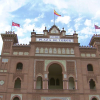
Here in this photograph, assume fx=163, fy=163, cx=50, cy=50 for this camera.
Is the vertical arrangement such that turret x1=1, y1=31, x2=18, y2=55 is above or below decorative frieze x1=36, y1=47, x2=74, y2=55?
above

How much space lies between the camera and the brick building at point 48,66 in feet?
98.8

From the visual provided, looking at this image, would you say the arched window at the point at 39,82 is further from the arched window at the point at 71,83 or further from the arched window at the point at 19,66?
the arched window at the point at 71,83

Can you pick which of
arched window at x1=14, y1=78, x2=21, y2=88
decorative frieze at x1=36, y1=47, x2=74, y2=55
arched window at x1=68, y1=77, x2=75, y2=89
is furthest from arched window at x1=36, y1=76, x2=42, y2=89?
arched window at x1=68, y1=77, x2=75, y2=89

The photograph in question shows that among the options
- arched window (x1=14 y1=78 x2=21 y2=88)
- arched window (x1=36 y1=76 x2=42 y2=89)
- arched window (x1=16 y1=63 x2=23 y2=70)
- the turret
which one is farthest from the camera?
the turret

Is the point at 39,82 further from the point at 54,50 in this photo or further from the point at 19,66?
the point at 54,50

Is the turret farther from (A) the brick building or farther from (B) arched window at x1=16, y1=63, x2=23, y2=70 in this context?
(B) arched window at x1=16, y1=63, x2=23, y2=70

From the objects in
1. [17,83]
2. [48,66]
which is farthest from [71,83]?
[17,83]

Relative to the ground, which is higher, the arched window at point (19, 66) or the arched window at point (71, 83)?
the arched window at point (19, 66)

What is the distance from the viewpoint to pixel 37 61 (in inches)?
1286

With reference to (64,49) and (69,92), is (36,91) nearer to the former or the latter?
(69,92)

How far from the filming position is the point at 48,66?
32.3m

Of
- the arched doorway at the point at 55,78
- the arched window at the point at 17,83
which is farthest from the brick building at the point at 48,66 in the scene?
the arched doorway at the point at 55,78

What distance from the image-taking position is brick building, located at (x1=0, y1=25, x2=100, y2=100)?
30.1m

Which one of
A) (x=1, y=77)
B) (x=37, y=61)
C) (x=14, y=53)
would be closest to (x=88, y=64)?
(x=37, y=61)
